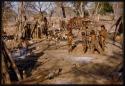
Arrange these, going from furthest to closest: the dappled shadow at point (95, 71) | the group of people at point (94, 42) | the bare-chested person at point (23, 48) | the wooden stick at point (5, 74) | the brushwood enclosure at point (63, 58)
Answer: the bare-chested person at point (23, 48) → the group of people at point (94, 42) → the dappled shadow at point (95, 71) → the brushwood enclosure at point (63, 58) → the wooden stick at point (5, 74)

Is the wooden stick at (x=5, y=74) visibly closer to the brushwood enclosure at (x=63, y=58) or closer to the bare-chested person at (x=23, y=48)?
the brushwood enclosure at (x=63, y=58)

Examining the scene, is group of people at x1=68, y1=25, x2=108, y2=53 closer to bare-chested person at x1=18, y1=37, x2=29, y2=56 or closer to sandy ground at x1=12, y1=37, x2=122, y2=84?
sandy ground at x1=12, y1=37, x2=122, y2=84

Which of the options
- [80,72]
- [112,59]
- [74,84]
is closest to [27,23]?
[112,59]

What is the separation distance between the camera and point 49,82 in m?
11.2

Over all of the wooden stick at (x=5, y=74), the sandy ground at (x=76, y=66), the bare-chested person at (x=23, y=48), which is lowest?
the bare-chested person at (x=23, y=48)

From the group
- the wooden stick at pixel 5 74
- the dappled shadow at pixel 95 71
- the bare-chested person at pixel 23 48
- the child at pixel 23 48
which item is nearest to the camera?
the wooden stick at pixel 5 74

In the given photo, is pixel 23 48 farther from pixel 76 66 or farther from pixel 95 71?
pixel 95 71

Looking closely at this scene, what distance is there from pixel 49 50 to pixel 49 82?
8902 mm

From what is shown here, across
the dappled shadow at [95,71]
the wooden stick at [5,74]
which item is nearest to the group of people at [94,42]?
the dappled shadow at [95,71]

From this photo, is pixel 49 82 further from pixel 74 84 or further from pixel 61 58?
pixel 61 58

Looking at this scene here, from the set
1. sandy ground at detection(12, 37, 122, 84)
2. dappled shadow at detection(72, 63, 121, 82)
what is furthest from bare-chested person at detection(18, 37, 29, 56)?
dappled shadow at detection(72, 63, 121, 82)

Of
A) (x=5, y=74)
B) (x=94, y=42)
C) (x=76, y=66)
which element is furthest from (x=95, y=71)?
(x=94, y=42)

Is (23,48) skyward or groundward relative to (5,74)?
groundward

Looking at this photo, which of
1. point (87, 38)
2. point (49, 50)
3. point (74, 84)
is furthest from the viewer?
point (49, 50)
